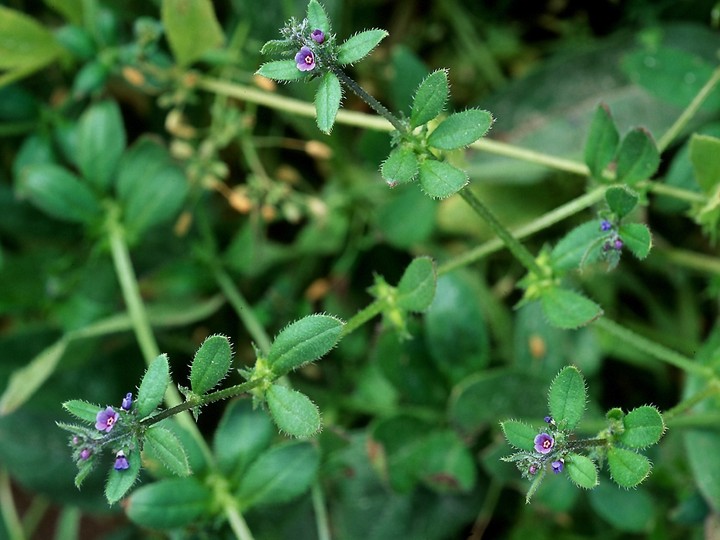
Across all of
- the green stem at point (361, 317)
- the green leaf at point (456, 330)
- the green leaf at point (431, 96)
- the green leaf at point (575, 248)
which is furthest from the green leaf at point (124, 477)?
the green leaf at point (456, 330)

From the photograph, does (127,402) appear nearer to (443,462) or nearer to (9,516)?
(443,462)

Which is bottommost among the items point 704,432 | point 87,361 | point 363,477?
point 704,432

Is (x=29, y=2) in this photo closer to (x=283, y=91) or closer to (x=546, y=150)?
(x=283, y=91)

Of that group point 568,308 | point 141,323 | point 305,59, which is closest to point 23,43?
point 141,323

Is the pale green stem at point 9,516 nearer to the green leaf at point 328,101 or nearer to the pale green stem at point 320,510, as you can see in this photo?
the pale green stem at point 320,510

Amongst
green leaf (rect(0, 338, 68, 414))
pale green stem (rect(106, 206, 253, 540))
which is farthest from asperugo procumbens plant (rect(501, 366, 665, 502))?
green leaf (rect(0, 338, 68, 414))

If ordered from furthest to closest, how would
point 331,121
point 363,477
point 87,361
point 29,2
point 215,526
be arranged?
point 29,2
point 87,361
point 363,477
point 215,526
point 331,121

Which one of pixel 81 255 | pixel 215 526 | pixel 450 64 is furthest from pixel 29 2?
pixel 215 526
